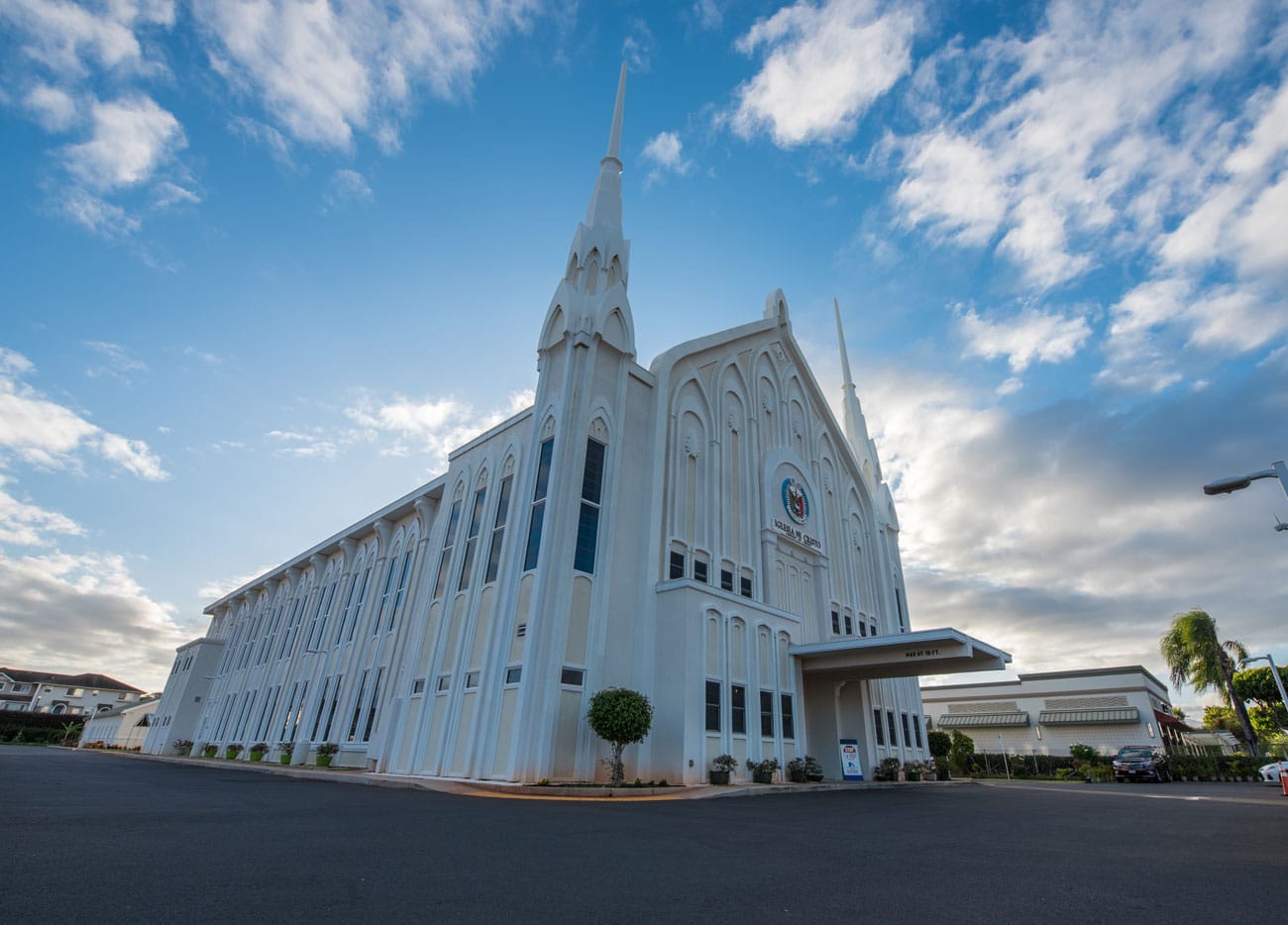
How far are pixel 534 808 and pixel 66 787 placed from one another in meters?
10.2

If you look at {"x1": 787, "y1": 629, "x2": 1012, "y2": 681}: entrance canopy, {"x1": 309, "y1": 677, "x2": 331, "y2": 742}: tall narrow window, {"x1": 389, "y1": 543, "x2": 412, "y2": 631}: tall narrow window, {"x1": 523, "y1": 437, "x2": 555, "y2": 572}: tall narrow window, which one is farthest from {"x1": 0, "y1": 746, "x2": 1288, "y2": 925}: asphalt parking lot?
{"x1": 309, "y1": 677, "x2": 331, "y2": 742}: tall narrow window

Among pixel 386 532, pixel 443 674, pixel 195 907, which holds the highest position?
pixel 386 532

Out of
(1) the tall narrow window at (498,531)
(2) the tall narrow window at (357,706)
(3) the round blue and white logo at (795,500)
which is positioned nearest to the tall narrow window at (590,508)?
(1) the tall narrow window at (498,531)

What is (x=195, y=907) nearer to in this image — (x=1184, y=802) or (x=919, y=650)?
(x=1184, y=802)

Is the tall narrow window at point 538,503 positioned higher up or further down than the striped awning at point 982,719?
higher up

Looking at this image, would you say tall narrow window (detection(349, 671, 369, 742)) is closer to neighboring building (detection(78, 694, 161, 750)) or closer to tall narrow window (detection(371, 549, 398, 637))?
tall narrow window (detection(371, 549, 398, 637))

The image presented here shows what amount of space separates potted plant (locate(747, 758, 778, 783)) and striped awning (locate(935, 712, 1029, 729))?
138 feet

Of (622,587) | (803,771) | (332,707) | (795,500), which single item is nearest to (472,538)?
(622,587)

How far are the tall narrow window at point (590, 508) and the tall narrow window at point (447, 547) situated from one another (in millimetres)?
7129

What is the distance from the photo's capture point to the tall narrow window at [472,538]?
24.6 m

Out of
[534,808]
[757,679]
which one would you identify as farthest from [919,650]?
[534,808]

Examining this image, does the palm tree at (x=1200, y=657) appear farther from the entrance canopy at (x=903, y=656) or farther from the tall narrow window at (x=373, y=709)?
the tall narrow window at (x=373, y=709)

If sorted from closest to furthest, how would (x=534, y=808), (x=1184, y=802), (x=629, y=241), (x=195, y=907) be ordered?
1. (x=195, y=907)
2. (x=534, y=808)
3. (x=1184, y=802)
4. (x=629, y=241)

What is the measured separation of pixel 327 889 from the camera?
4930mm
